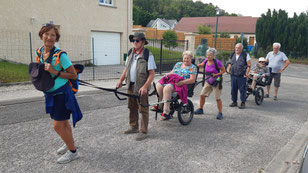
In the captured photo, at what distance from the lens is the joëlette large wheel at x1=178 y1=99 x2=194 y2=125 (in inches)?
206

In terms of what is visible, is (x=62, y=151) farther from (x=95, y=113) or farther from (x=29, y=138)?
(x=95, y=113)

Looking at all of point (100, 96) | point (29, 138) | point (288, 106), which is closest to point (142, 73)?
point (29, 138)

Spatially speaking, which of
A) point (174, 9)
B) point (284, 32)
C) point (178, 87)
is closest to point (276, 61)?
point (178, 87)

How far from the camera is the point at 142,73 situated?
4.21 m

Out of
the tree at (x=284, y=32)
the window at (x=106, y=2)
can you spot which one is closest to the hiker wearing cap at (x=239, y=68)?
the window at (x=106, y=2)

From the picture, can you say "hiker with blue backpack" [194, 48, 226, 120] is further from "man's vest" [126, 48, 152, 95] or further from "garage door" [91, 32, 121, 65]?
"garage door" [91, 32, 121, 65]

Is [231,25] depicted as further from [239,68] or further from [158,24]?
[239,68]

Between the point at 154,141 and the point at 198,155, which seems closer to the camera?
the point at 198,155

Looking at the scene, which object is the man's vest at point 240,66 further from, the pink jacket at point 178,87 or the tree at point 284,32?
the tree at point 284,32

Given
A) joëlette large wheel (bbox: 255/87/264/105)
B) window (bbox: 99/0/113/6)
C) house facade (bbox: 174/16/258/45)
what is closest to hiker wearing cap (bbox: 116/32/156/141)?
joëlette large wheel (bbox: 255/87/264/105)

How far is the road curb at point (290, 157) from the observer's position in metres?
3.56

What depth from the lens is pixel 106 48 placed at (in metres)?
17.2

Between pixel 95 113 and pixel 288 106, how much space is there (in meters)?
5.84

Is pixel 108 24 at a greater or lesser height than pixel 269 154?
greater
